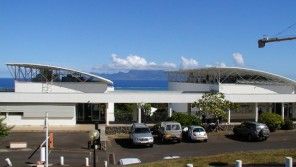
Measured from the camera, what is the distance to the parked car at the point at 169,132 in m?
40.9

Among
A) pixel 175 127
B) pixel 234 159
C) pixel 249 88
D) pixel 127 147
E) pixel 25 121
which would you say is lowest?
pixel 127 147

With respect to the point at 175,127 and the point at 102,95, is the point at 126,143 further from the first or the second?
the point at 102,95

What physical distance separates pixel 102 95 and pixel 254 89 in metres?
17.7

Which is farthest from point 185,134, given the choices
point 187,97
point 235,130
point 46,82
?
point 46,82

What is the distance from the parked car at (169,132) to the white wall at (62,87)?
493 inches

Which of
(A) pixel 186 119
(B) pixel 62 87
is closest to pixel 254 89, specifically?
Answer: (A) pixel 186 119

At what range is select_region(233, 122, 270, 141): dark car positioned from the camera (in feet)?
138

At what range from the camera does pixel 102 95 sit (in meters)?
49.4

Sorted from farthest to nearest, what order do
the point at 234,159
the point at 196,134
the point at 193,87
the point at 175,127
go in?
1. the point at 193,87
2. the point at 175,127
3. the point at 196,134
4. the point at 234,159

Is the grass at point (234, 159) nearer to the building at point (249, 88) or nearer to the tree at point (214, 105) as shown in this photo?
the tree at point (214, 105)

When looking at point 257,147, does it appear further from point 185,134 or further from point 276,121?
point 276,121

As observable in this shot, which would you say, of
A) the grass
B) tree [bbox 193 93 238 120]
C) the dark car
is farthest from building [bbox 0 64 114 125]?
the grass

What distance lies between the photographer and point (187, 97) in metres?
50.8

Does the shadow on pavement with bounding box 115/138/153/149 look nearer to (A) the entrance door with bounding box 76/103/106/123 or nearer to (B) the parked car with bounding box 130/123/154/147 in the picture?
(B) the parked car with bounding box 130/123/154/147
